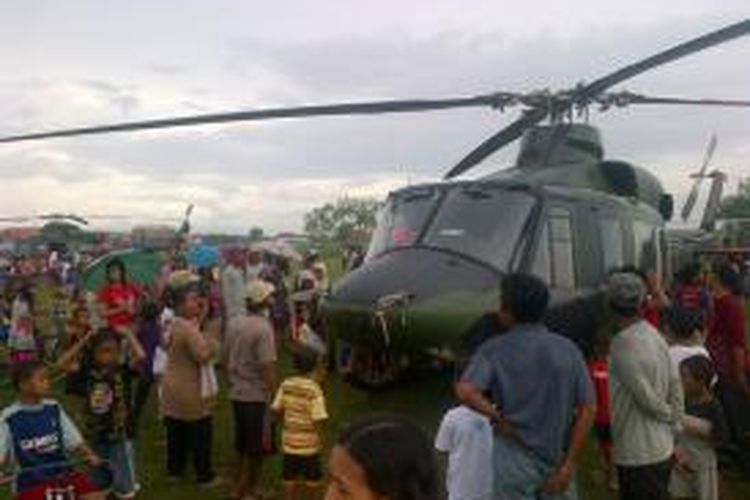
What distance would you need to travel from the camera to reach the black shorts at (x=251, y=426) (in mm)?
7898

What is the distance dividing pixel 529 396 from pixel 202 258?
14.7 metres

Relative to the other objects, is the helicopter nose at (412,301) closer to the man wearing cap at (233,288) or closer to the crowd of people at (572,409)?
the crowd of people at (572,409)

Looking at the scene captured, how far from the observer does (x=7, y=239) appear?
229 feet

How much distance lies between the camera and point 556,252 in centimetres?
913

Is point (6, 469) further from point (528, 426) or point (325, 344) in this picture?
point (325, 344)

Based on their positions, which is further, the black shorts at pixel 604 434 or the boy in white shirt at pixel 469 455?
the black shorts at pixel 604 434

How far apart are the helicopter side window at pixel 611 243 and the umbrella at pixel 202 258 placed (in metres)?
9.64

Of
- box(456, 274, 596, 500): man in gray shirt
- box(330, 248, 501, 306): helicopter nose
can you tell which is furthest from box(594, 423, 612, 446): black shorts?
box(456, 274, 596, 500): man in gray shirt

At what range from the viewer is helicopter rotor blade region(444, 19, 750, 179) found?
899 cm

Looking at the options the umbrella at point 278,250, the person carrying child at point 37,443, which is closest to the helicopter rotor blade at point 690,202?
the umbrella at point 278,250

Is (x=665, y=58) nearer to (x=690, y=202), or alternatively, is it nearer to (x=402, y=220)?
(x=402, y=220)

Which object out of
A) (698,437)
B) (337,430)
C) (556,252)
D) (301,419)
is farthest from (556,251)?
(698,437)

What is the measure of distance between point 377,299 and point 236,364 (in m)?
1.09

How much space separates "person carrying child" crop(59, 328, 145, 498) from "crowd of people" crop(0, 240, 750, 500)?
0.03 feet
